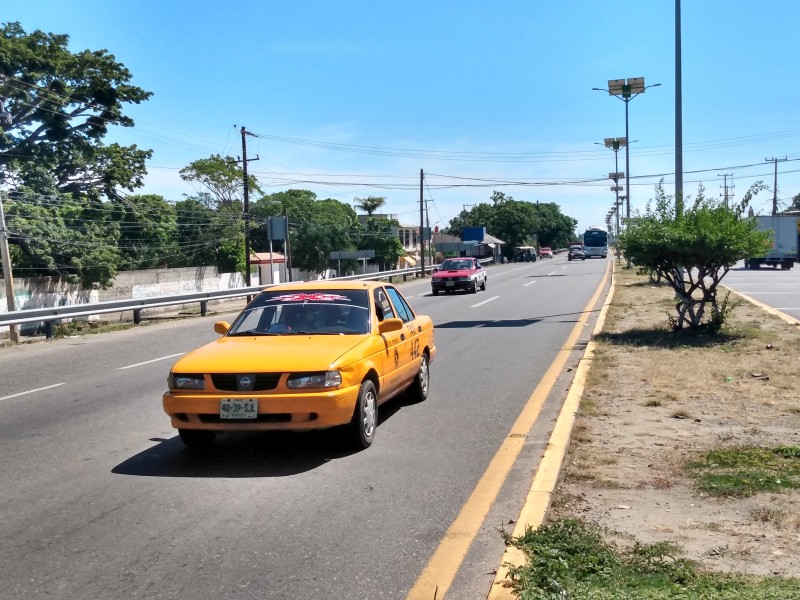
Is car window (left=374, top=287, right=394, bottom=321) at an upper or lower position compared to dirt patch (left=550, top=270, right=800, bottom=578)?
upper

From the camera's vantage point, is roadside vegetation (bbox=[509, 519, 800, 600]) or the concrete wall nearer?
roadside vegetation (bbox=[509, 519, 800, 600])

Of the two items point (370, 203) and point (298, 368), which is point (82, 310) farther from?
point (370, 203)

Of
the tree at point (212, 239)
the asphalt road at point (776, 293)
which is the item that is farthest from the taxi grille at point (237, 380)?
the tree at point (212, 239)

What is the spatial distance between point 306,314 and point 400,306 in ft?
5.27

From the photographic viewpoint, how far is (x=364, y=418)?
24.1ft

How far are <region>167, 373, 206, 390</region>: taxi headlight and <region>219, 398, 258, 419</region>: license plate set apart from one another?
0.29 m

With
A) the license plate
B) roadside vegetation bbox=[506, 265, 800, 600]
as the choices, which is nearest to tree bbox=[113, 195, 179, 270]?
roadside vegetation bbox=[506, 265, 800, 600]

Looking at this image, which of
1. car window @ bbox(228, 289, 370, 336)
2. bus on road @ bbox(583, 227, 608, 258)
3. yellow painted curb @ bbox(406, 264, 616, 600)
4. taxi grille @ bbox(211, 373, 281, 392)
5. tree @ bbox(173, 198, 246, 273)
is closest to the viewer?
yellow painted curb @ bbox(406, 264, 616, 600)

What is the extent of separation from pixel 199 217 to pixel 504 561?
59.9 m

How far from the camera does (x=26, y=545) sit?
504cm

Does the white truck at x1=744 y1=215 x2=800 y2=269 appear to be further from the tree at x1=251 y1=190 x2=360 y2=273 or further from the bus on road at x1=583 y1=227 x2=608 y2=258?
the bus on road at x1=583 y1=227 x2=608 y2=258

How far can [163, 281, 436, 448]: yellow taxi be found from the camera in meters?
6.77

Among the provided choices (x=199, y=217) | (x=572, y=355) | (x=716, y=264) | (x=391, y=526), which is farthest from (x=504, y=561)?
(x=199, y=217)

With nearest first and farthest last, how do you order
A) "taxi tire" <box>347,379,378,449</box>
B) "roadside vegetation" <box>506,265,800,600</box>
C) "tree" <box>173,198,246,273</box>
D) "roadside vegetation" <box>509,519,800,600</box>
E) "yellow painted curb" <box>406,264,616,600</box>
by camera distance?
1. "roadside vegetation" <box>509,519,800,600</box>
2. "roadside vegetation" <box>506,265,800,600</box>
3. "yellow painted curb" <box>406,264,616,600</box>
4. "taxi tire" <box>347,379,378,449</box>
5. "tree" <box>173,198,246,273</box>
